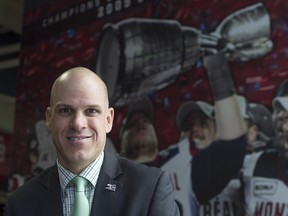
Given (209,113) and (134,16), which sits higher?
(134,16)

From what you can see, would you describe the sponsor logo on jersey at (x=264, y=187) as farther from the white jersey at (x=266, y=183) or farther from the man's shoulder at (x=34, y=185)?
the man's shoulder at (x=34, y=185)

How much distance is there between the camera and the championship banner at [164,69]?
7.84 feet

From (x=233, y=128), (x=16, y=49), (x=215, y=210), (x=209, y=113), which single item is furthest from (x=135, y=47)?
(x=16, y=49)

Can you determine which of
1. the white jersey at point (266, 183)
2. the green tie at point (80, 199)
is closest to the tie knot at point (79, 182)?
the green tie at point (80, 199)

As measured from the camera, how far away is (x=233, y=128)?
2469mm

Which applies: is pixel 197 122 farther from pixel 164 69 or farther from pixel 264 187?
pixel 264 187

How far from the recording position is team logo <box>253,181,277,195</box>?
2.22 m

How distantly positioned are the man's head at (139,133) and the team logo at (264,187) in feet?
2.47

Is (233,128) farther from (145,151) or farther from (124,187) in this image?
(124,187)

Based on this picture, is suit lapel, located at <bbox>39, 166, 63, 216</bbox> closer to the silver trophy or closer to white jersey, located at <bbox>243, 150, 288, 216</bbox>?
white jersey, located at <bbox>243, 150, 288, 216</bbox>

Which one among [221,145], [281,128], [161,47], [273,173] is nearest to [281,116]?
[281,128]

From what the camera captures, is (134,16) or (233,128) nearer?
(233,128)

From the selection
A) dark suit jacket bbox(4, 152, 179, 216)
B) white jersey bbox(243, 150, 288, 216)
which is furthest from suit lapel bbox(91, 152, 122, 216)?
white jersey bbox(243, 150, 288, 216)

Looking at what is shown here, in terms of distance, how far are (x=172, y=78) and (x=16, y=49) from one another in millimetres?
3109
